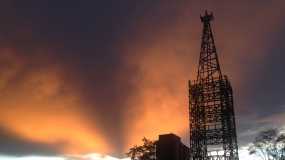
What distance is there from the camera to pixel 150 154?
3452 inches

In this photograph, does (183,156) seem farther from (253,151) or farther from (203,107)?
(253,151)

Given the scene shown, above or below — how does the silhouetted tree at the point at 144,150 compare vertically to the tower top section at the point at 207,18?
below

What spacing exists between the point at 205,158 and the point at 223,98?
10.1m

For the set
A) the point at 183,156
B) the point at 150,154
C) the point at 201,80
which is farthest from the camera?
the point at 150,154

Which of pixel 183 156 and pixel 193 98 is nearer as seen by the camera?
pixel 183 156

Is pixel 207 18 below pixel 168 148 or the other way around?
the other way around

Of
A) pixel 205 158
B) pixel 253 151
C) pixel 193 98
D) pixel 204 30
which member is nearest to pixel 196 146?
pixel 205 158

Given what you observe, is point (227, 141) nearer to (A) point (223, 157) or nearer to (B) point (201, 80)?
(A) point (223, 157)

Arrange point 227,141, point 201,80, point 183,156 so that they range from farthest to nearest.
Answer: point 201,80, point 227,141, point 183,156

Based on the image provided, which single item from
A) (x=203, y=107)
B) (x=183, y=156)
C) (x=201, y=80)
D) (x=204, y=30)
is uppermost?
(x=204, y=30)

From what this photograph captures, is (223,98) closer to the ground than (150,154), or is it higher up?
higher up

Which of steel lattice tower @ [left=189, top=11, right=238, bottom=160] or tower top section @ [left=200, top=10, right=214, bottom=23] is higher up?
tower top section @ [left=200, top=10, right=214, bottom=23]

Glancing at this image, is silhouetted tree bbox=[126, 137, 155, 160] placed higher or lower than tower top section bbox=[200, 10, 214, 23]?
lower

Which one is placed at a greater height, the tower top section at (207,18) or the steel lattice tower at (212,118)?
the tower top section at (207,18)
